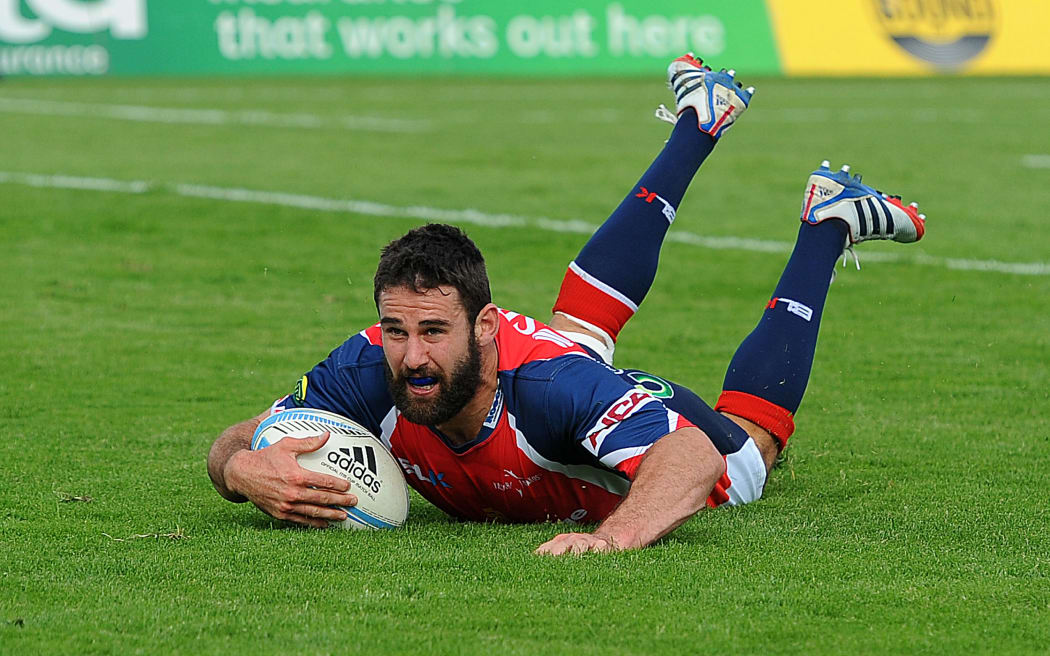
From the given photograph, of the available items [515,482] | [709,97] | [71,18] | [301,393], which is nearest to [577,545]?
[515,482]

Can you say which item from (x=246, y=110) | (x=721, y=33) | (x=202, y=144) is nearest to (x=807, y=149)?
(x=202, y=144)

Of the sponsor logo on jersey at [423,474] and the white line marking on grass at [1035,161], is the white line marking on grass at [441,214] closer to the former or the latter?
the white line marking on grass at [1035,161]

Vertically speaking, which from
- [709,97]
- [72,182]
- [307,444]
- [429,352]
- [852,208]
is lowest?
[72,182]

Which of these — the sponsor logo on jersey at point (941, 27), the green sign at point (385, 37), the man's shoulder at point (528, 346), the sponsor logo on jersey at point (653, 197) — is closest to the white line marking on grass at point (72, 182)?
the sponsor logo on jersey at point (653, 197)

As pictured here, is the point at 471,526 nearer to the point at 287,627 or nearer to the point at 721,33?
the point at 287,627

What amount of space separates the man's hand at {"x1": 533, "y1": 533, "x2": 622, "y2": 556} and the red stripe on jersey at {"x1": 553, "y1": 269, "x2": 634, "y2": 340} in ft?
6.43

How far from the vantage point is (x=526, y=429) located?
5.34m

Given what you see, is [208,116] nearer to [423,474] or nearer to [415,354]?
[423,474]

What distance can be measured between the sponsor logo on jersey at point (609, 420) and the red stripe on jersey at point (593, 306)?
1.59m

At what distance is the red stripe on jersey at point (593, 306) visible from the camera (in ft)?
22.4

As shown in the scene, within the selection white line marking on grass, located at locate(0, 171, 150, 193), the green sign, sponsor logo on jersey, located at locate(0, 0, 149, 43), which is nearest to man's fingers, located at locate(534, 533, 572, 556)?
white line marking on grass, located at locate(0, 171, 150, 193)

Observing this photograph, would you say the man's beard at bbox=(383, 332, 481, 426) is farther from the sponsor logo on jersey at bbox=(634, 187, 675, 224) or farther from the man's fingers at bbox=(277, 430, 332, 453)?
the sponsor logo on jersey at bbox=(634, 187, 675, 224)

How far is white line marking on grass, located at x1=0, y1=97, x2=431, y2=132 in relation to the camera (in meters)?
21.9

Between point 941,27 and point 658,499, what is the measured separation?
86.2ft
